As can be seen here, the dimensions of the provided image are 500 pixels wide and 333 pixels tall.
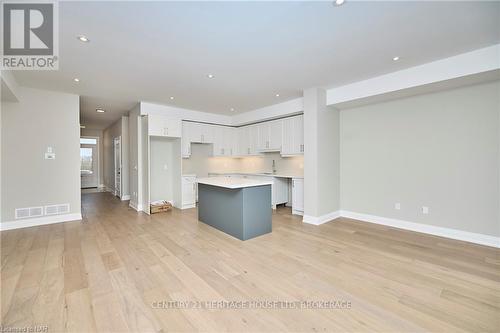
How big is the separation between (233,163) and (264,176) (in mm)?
1804

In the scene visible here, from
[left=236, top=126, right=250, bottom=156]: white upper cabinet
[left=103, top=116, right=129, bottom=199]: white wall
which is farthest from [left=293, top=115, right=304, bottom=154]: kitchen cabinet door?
[left=103, top=116, right=129, bottom=199]: white wall

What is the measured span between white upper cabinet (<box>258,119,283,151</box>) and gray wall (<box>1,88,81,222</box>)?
4.32 m

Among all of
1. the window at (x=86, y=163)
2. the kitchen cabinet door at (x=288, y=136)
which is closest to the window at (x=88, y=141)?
the window at (x=86, y=163)

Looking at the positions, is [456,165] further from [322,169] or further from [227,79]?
[227,79]

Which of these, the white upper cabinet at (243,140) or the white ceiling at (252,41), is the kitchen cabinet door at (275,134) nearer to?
the white upper cabinet at (243,140)

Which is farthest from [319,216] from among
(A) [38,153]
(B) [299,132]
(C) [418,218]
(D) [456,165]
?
(A) [38,153]

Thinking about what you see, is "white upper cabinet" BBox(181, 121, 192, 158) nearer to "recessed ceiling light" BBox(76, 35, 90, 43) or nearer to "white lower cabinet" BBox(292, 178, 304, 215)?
"white lower cabinet" BBox(292, 178, 304, 215)

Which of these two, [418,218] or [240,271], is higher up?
[418,218]

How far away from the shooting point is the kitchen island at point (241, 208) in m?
3.52

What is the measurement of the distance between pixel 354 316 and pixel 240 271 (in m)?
1.21

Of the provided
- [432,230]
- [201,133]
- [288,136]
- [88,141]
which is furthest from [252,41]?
[88,141]

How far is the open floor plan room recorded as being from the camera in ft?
6.44

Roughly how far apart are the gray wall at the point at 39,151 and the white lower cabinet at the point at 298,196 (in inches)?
190

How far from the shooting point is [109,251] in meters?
3.04
